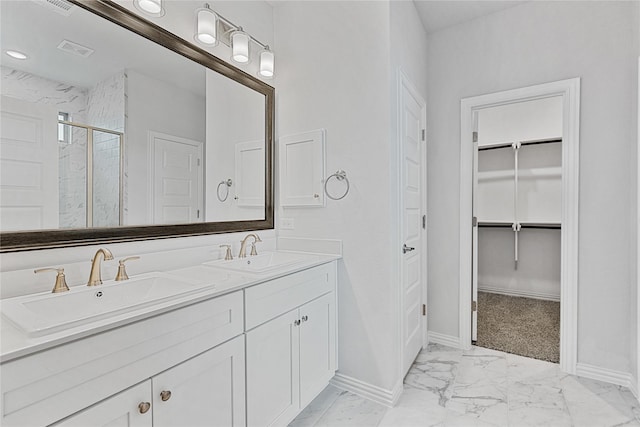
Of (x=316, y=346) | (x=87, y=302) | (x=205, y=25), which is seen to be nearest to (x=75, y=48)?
(x=205, y=25)

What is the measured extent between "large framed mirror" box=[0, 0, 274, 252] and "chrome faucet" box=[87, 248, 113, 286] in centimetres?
12

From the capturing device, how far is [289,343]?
167cm

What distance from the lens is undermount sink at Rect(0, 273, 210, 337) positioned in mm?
891

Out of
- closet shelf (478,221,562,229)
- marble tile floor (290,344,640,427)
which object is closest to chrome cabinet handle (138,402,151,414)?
marble tile floor (290,344,640,427)

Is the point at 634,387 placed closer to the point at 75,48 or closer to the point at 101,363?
the point at 101,363

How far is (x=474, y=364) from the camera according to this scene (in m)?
2.45

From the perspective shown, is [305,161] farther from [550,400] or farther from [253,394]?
[550,400]

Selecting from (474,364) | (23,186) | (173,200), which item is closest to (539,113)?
(474,364)

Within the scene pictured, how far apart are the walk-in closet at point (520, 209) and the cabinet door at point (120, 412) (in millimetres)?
3343

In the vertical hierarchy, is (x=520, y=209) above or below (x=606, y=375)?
above

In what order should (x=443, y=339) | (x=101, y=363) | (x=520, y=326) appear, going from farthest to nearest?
(x=520, y=326), (x=443, y=339), (x=101, y=363)

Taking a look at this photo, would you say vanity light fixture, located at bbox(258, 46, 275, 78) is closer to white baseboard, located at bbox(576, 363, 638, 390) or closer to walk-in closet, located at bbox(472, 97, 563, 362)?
walk-in closet, located at bbox(472, 97, 563, 362)

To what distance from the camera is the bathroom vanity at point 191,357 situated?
825 mm

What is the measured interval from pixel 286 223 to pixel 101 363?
1.55 metres
